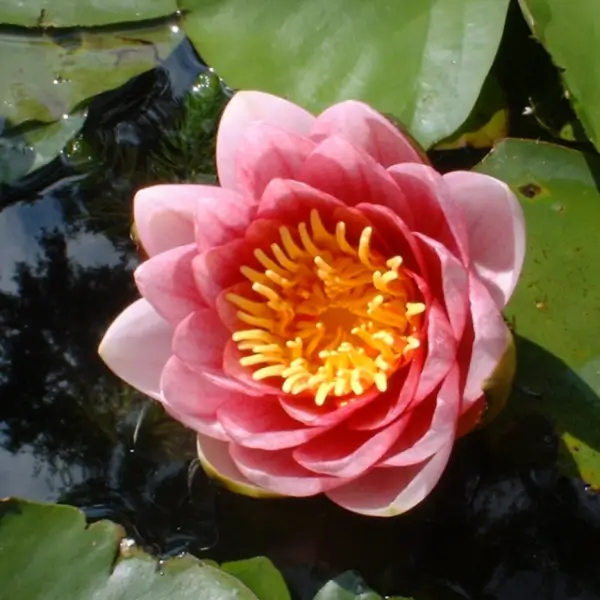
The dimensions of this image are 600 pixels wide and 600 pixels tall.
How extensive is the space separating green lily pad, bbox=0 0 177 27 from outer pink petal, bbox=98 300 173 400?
31.0 inches

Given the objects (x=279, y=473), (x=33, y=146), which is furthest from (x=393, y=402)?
(x=33, y=146)

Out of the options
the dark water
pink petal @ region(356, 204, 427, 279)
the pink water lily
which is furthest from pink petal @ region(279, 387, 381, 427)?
the dark water

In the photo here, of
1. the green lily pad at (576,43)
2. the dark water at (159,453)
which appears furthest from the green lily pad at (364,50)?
the dark water at (159,453)

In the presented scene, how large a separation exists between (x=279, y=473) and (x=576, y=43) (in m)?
0.97

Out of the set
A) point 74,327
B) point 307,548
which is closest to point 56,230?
point 74,327

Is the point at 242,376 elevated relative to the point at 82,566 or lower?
elevated

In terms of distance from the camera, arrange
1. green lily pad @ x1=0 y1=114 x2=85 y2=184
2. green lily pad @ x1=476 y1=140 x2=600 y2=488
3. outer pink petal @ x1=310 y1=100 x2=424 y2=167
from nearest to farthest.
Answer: outer pink petal @ x1=310 y1=100 x2=424 y2=167 < green lily pad @ x1=476 y1=140 x2=600 y2=488 < green lily pad @ x1=0 y1=114 x2=85 y2=184

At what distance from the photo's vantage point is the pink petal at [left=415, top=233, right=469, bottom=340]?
1365 millimetres

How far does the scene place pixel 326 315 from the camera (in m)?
1.68

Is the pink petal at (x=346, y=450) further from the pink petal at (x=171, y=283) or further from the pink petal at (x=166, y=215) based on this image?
the pink petal at (x=166, y=215)

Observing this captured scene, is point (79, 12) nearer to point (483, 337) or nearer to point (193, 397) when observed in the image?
point (193, 397)

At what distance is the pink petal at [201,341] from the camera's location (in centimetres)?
152

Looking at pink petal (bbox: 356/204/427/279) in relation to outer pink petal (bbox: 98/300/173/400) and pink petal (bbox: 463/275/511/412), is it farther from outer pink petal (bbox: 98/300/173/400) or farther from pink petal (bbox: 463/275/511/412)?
outer pink petal (bbox: 98/300/173/400)

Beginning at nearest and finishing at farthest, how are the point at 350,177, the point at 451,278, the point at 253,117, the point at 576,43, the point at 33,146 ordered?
the point at 451,278
the point at 350,177
the point at 253,117
the point at 576,43
the point at 33,146
